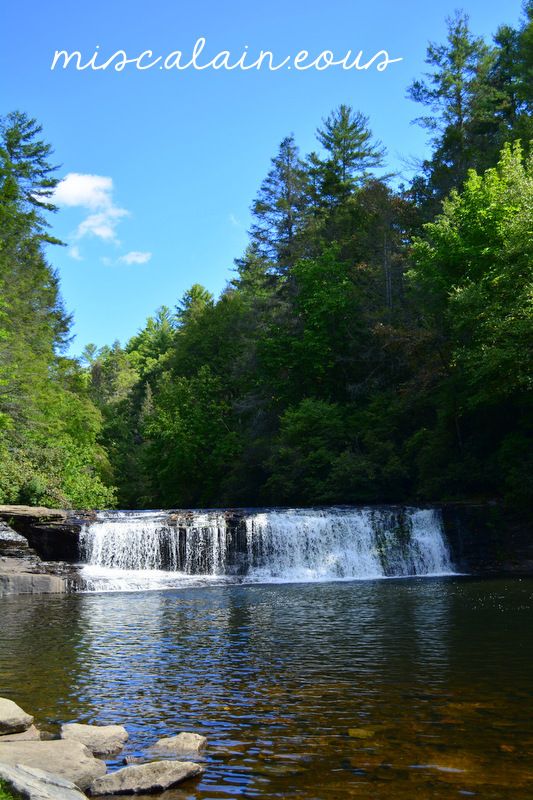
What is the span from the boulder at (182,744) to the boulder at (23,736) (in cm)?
103

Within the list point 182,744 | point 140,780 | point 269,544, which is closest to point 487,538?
point 269,544

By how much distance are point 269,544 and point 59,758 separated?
18.7 meters

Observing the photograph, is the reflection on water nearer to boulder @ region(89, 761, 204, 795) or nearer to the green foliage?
boulder @ region(89, 761, 204, 795)

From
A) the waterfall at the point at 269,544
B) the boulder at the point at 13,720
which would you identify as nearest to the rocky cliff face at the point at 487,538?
the waterfall at the point at 269,544

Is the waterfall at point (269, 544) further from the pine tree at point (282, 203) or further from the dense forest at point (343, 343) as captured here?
the pine tree at point (282, 203)

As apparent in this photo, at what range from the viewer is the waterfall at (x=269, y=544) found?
22.9 metres

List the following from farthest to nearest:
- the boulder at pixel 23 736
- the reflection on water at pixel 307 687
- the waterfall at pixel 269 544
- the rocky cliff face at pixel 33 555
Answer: the waterfall at pixel 269 544, the rocky cliff face at pixel 33 555, the boulder at pixel 23 736, the reflection on water at pixel 307 687

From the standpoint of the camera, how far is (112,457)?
52.2 metres

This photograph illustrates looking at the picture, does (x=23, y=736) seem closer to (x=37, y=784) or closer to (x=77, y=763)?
(x=77, y=763)

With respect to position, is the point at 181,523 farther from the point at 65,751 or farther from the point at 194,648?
the point at 65,751

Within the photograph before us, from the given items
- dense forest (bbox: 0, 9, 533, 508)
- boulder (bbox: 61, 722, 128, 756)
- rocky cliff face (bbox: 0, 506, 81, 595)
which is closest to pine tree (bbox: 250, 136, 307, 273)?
dense forest (bbox: 0, 9, 533, 508)

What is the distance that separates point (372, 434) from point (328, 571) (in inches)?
379

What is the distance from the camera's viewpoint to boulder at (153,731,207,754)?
20.5ft

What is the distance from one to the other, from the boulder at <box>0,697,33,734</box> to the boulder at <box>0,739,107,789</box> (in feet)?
1.25
